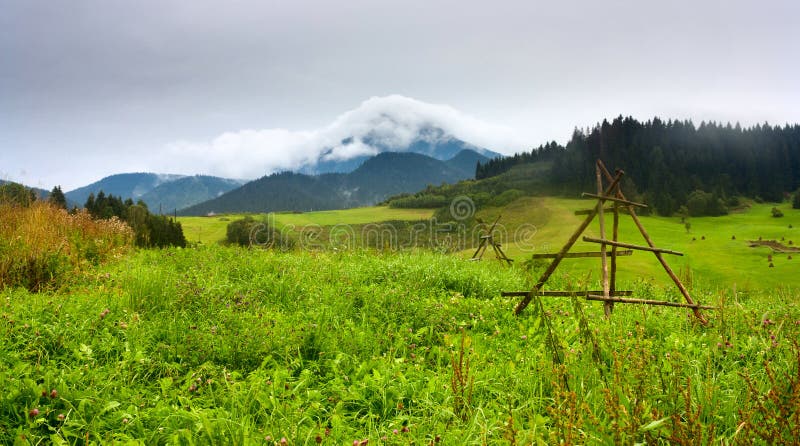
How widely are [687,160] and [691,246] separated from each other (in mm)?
66226

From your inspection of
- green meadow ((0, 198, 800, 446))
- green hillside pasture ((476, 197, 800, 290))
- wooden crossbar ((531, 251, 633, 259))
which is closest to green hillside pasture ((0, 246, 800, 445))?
green meadow ((0, 198, 800, 446))

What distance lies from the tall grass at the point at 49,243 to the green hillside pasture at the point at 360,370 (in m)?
0.76

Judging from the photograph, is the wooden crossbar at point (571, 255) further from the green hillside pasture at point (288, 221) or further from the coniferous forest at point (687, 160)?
the coniferous forest at point (687, 160)

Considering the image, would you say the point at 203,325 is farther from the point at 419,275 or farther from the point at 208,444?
the point at 419,275

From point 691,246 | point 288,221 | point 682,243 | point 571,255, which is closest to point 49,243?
point 571,255

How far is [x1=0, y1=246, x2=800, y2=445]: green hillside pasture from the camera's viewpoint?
3156mm

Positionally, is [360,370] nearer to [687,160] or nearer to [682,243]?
[682,243]

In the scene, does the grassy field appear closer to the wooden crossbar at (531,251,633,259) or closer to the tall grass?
the wooden crossbar at (531,251,633,259)

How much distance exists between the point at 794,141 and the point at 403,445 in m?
146

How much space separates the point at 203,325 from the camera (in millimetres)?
5355

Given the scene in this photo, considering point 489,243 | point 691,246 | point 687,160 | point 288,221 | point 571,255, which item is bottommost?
point 691,246

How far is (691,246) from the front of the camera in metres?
43.6

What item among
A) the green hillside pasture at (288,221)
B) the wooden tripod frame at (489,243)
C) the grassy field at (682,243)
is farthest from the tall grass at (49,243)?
the green hillside pasture at (288,221)

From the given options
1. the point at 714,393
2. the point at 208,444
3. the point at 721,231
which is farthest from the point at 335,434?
the point at 721,231
